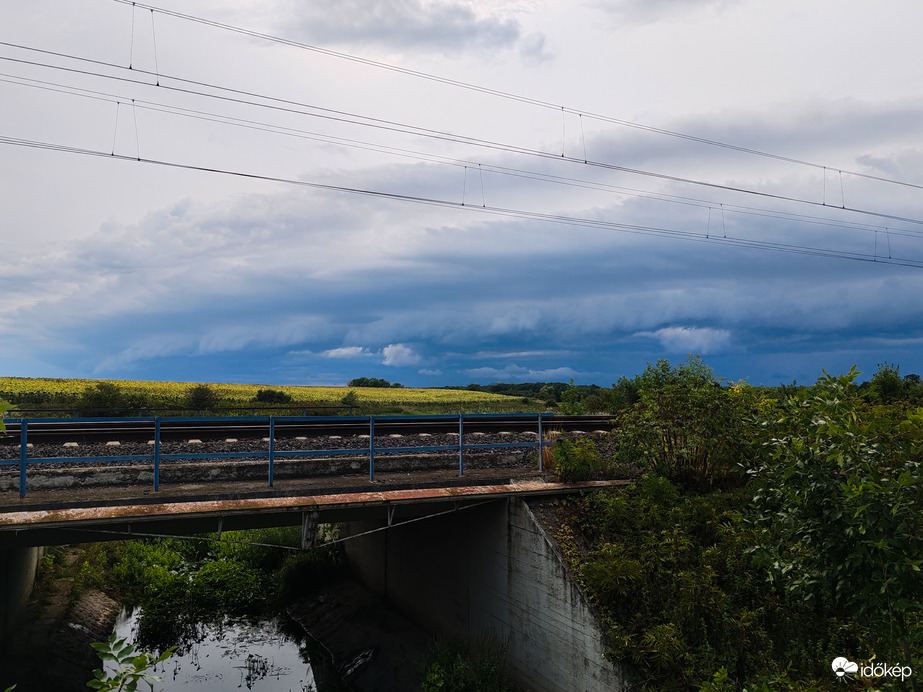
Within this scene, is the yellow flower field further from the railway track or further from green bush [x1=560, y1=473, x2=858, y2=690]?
green bush [x1=560, y1=473, x2=858, y2=690]

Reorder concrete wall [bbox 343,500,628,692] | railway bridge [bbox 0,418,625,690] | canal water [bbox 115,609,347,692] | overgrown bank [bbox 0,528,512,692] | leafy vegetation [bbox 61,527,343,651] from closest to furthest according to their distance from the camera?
1. railway bridge [bbox 0,418,625,690]
2. concrete wall [bbox 343,500,628,692]
3. overgrown bank [bbox 0,528,512,692]
4. canal water [bbox 115,609,347,692]
5. leafy vegetation [bbox 61,527,343,651]

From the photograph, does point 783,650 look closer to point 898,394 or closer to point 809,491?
point 809,491

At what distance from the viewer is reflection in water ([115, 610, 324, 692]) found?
16250 millimetres

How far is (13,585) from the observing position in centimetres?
1530

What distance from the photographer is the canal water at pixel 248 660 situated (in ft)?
53.2

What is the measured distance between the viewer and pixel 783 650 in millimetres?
10273

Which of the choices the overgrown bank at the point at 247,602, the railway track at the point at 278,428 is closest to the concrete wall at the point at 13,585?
the overgrown bank at the point at 247,602

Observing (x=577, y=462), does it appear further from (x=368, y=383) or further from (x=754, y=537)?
(x=368, y=383)

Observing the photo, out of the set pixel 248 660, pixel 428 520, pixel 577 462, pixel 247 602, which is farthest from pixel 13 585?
pixel 577 462

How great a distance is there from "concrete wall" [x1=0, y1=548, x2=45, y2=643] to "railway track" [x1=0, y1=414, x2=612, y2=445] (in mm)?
2662

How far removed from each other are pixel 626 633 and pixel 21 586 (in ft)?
47.1

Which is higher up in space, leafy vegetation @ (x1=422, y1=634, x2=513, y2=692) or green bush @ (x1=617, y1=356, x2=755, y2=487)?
green bush @ (x1=617, y1=356, x2=755, y2=487)

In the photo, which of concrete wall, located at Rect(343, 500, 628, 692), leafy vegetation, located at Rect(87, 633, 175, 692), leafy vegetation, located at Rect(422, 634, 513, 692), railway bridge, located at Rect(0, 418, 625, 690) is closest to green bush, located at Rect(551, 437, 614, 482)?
railway bridge, located at Rect(0, 418, 625, 690)

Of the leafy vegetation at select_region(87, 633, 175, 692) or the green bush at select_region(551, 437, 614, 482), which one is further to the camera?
the green bush at select_region(551, 437, 614, 482)
